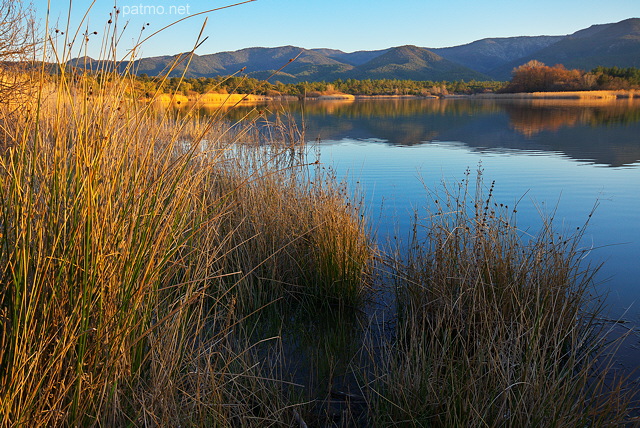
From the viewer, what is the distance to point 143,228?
175cm

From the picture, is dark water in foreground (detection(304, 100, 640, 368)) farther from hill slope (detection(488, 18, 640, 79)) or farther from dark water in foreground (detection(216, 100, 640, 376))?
hill slope (detection(488, 18, 640, 79))

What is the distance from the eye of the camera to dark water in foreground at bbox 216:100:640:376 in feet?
16.2

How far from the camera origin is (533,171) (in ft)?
33.2

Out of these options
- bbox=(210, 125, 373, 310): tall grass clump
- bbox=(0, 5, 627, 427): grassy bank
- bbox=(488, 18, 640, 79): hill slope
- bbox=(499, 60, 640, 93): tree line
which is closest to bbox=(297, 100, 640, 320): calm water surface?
bbox=(210, 125, 373, 310): tall grass clump

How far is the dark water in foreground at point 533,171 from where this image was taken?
4.93 metres

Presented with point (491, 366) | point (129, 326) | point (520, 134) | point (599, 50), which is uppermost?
point (599, 50)

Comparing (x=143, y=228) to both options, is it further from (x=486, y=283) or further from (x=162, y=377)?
(x=486, y=283)

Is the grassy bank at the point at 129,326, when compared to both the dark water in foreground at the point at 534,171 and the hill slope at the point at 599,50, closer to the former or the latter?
the dark water in foreground at the point at 534,171

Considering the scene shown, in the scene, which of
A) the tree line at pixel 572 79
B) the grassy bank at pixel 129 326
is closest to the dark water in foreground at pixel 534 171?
the grassy bank at pixel 129 326

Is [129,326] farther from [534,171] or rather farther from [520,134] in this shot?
[520,134]

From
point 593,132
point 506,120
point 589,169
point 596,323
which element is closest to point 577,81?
point 506,120

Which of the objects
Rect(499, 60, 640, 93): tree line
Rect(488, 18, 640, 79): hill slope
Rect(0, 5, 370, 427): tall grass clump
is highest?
Rect(488, 18, 640, 79): hill slope

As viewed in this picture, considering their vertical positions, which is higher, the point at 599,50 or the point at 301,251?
the point at 599,50

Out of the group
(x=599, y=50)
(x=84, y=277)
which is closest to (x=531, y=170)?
(x=84, y=277)
